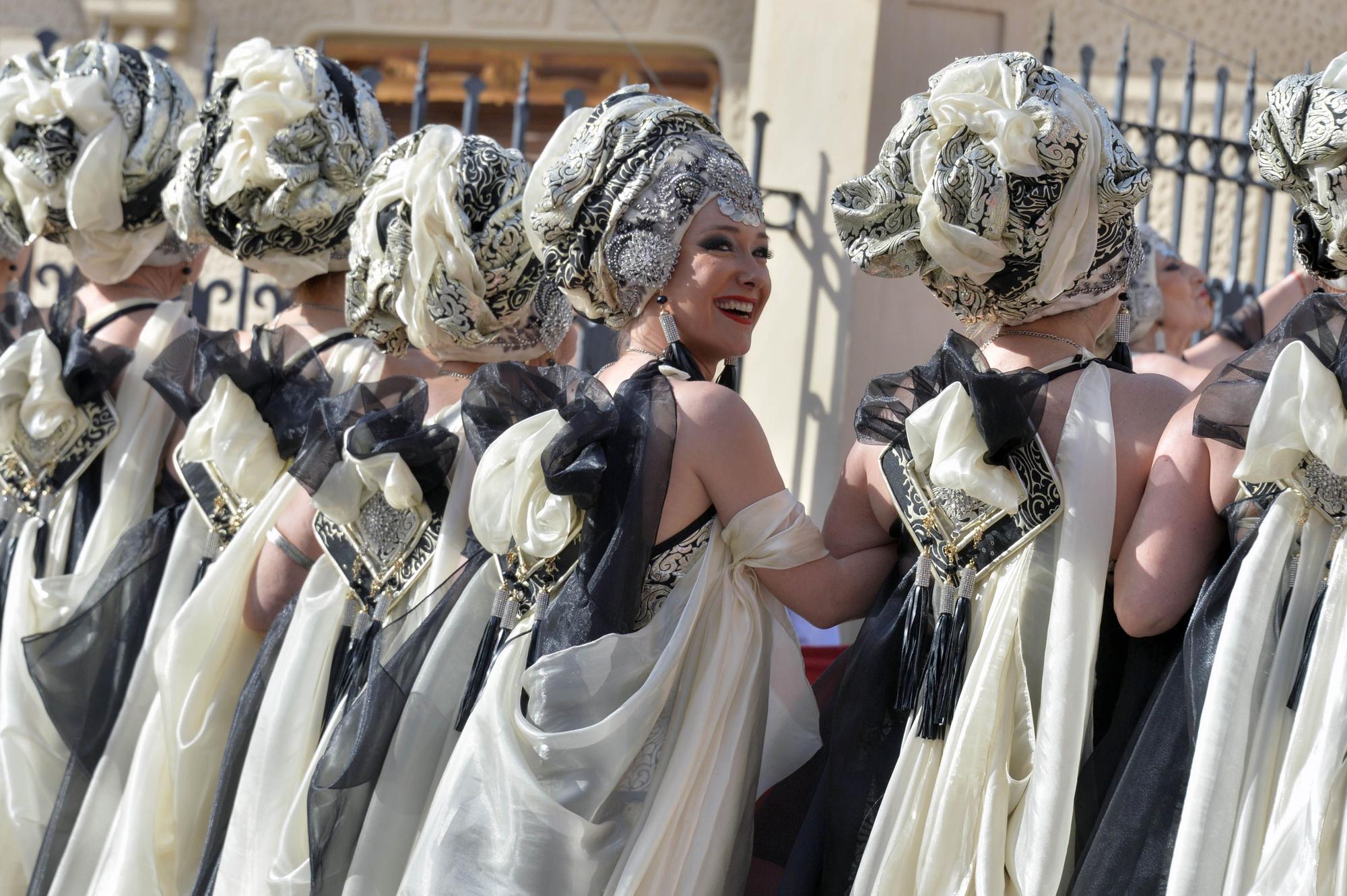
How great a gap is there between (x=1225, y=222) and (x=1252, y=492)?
748 cm

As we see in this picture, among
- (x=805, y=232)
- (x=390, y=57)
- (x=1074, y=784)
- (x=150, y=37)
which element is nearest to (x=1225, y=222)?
(x=805, y=232)

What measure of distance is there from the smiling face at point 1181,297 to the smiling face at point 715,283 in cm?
300

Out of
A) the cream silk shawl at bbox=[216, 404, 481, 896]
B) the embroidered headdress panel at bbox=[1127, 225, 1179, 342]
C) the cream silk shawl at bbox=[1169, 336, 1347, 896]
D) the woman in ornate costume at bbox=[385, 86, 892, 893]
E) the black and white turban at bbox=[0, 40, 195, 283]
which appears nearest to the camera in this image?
the cream silk shawl at bbox=[1169, 336, 1347, 896]

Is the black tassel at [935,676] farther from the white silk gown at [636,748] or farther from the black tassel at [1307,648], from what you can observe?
the black tassel at [1307,648]

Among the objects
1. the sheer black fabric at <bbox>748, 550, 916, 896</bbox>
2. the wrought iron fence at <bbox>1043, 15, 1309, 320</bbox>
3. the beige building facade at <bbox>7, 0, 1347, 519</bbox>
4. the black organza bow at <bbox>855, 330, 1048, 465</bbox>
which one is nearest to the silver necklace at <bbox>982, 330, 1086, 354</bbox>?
the black organza bow at <bbox>855, 330, 1048, 465</bbox>

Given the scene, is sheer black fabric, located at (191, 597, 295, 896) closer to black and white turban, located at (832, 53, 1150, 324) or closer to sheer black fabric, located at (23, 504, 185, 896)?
sheer black fabric, located at (23, 504, 185, 896)

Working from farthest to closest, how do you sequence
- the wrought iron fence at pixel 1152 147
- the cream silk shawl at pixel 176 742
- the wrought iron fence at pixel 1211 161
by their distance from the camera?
the wrought iron fence at pixel 1211 161 → the wrought iron fence at pixel 1152 147 → the cream silk shawl at pixel 176 742

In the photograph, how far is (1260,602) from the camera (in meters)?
2.27

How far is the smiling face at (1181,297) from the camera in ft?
17.8

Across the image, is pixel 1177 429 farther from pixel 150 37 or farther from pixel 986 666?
pixel 150 37

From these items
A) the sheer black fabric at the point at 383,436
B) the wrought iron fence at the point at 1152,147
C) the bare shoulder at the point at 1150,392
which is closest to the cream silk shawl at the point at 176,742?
the sheer black fabric at the point at 383,436

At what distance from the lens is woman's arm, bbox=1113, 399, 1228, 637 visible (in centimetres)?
240

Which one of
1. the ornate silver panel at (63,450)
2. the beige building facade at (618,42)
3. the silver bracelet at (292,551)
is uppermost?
the beige building facade at (618,42)

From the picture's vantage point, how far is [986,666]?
8.21 feet
